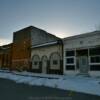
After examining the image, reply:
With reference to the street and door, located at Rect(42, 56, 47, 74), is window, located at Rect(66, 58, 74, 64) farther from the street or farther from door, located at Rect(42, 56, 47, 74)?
the street

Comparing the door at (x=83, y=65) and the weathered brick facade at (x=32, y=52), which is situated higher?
the weathered brick facade at (x=32, y=52)

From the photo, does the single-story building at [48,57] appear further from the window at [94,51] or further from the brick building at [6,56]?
the brick building at [6,56]

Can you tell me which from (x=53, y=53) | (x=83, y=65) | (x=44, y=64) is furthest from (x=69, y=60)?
(x=44, y=64)

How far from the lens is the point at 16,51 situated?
3719 centimetres

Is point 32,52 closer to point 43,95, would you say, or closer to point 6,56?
point 6,56

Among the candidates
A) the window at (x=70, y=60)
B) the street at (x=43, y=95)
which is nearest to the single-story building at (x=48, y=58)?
the window at (x=70, y=60)

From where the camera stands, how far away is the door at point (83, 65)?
20788mm

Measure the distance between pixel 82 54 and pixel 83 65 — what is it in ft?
4.40

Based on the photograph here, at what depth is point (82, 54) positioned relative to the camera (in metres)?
21.3

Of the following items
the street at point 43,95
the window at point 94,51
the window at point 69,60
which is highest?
the window at point 94,51

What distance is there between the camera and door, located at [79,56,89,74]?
818 inches

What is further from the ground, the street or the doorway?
the doorway

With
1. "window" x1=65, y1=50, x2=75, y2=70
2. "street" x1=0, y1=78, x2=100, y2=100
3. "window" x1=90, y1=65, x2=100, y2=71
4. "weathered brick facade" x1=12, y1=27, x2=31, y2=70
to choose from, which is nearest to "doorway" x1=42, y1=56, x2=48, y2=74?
"weathered brick facade" x1=12, y1=27, x2=31, y2=70

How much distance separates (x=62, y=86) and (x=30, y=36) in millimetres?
22135
